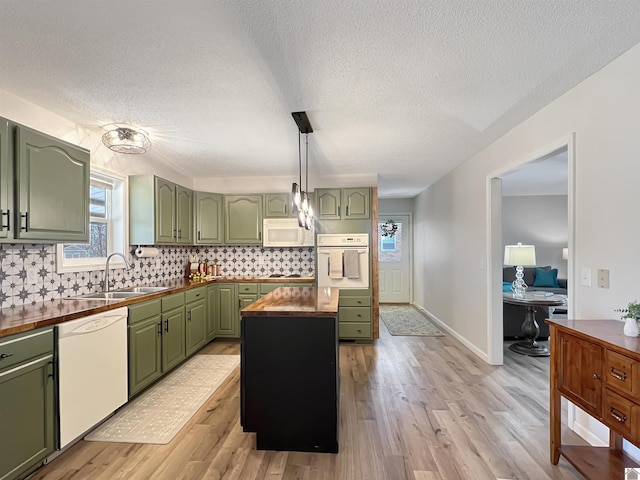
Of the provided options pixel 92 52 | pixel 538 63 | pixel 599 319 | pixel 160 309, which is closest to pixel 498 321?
pixel 599 319

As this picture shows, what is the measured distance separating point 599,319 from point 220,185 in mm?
4538

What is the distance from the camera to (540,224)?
6.43 meters

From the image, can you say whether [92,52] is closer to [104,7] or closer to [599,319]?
[104,7]

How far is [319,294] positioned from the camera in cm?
271

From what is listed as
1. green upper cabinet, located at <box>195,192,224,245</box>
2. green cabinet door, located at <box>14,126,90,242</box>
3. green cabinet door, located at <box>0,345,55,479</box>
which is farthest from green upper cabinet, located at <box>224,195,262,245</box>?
green cabinet door, located at <box>0,345,55,479</box>

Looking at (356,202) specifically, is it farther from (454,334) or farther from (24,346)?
(24,346)

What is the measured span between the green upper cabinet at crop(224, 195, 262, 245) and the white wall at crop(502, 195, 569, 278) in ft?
16.6

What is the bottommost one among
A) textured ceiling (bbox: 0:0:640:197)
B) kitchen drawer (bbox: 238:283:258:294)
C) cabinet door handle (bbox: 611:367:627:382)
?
kitchen drawer (bbox: 238:283:258:294)

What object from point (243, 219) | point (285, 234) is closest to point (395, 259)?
point (285, 234)

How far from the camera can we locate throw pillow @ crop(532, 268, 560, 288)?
18.6 ft

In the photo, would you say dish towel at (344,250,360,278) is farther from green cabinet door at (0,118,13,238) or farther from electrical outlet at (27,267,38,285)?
green cabinet door at (0,118,13,238)

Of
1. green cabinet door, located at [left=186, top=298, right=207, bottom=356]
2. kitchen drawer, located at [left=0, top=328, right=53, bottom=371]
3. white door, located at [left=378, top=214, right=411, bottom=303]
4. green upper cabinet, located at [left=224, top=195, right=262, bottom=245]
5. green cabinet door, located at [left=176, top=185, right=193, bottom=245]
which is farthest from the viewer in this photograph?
white door, located at [left=378, top=214, right=411, bottom=303]

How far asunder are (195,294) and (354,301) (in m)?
2.02

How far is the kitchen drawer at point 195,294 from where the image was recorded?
3479mm
